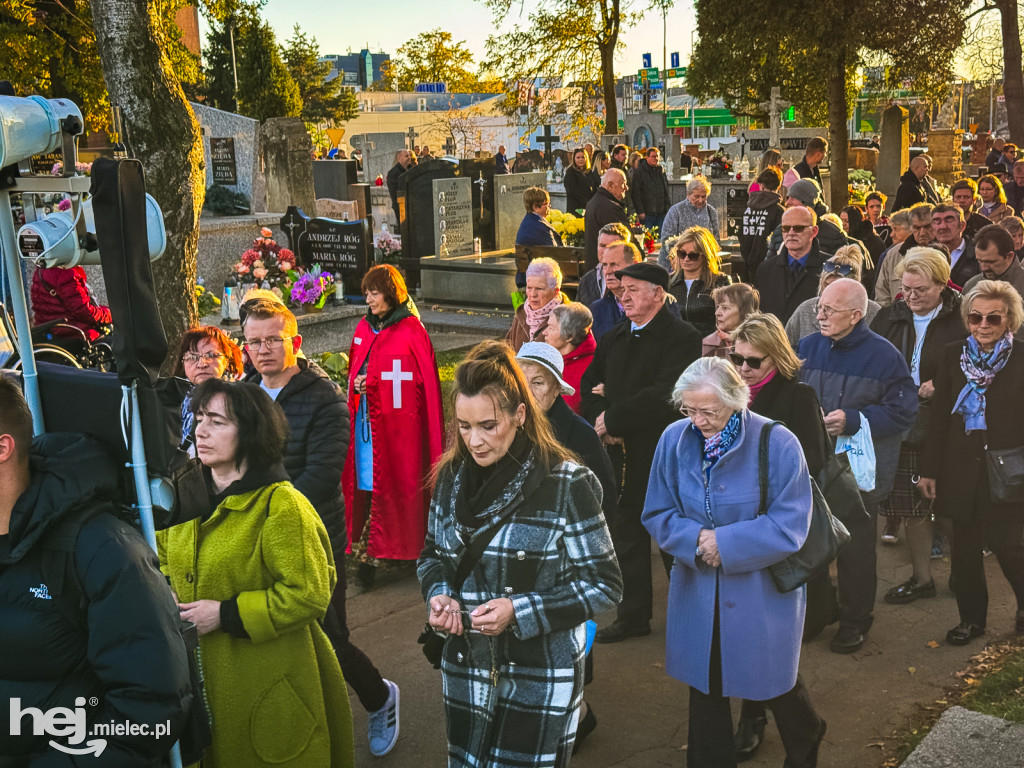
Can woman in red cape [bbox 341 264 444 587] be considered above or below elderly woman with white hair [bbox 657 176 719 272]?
below

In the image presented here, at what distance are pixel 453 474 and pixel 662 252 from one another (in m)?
6.59

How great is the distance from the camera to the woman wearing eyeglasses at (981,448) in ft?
17.7

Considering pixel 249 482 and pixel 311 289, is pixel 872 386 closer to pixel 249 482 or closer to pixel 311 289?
pixel 249 482

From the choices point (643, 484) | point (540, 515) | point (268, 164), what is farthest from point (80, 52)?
point (540, 515)

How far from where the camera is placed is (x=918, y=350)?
632 centimetres

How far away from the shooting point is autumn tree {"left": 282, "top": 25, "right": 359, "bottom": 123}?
63.4 metres

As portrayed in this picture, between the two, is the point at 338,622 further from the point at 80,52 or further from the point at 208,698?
the point at 80,52

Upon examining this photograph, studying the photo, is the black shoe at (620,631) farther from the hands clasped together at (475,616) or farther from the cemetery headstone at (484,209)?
the cemetery headstone at (484,209)

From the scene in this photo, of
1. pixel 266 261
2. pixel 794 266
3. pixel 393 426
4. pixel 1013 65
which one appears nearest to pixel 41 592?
pixel 393 426

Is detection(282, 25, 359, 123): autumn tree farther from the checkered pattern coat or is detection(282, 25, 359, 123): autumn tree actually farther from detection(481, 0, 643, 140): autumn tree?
the checkered pattern coat

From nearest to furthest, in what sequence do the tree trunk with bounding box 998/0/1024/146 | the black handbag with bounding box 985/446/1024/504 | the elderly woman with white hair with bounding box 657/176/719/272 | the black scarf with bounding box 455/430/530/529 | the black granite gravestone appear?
the black scarf with bounding box 455/430/530/529 < the black handbag with bounding box 985/446/1024/504 < the elderly woman with white hair with bounding box 657/176/719/272 < the black granite gravestone < the tree trunk with bounding box 998/0/1024/146

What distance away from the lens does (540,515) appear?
10.6ft

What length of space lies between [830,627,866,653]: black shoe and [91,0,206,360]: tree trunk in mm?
4725

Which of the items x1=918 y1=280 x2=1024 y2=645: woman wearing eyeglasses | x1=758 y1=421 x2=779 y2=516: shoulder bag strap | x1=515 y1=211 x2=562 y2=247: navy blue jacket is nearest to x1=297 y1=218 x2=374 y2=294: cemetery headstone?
x1=515 y1=211 x2=562 y2=247: navy blue jacket
